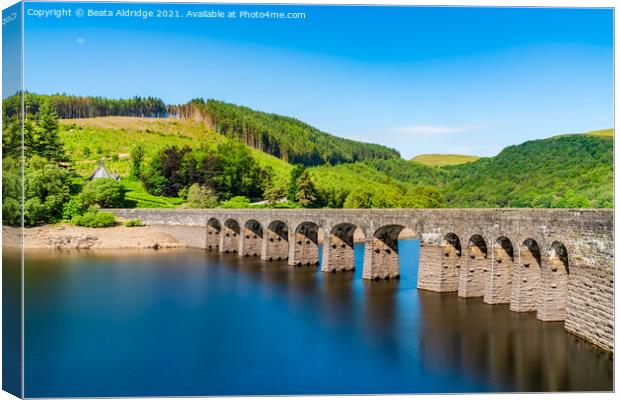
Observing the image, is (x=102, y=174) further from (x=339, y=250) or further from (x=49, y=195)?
(x=339, y=250)

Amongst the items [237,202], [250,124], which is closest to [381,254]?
[237,202]

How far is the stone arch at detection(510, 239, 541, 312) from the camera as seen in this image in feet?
85.2

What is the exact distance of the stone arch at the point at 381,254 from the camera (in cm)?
3512

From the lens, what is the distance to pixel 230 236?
5184 centimetres

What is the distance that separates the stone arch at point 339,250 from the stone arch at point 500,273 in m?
12.3

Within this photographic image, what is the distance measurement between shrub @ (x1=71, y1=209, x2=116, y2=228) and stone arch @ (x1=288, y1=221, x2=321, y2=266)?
1512 cm

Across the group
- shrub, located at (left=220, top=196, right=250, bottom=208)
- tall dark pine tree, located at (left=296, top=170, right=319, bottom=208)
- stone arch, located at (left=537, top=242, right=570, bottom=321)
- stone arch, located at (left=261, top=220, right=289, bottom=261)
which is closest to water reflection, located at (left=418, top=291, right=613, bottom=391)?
A: stone arch, located at (left=537, top=242, right=570, bottom=321)

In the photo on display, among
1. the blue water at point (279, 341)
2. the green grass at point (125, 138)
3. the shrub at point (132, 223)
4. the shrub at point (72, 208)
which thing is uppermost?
the green grass at point (125, 138)

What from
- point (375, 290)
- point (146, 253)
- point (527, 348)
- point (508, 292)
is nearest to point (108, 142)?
point (146, 253)

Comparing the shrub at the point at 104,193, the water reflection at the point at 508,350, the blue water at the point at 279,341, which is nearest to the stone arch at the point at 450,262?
the blue water at the point at 279,341

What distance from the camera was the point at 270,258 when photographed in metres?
46.8

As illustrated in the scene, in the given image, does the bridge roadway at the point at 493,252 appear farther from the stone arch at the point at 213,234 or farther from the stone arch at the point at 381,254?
the stone arch at the point at 213,234

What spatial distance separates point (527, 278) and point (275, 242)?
23.4 metres

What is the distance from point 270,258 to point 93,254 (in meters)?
11.7
